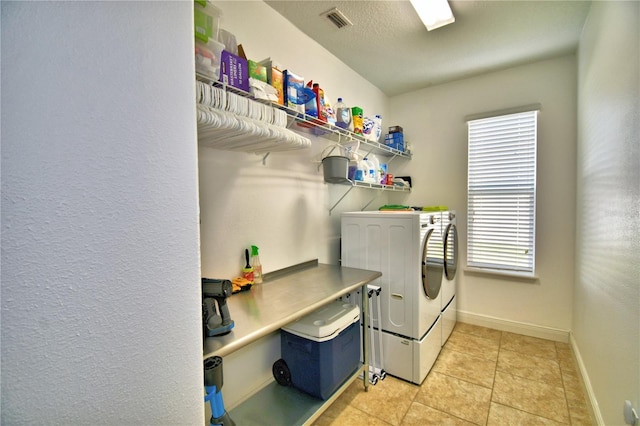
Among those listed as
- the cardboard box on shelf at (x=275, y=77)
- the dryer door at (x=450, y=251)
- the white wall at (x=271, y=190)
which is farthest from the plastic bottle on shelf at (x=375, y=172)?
the cardboard box on shelf at (x=275, y=77)

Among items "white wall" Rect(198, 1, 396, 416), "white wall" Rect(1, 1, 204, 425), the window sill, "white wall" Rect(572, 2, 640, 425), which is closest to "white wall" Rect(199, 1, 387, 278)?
"white wall" Rect(198, 1, 396, 416)

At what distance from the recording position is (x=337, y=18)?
1.99 metres

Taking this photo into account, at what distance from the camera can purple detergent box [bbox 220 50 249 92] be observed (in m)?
1.24

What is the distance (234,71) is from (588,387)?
2.92m

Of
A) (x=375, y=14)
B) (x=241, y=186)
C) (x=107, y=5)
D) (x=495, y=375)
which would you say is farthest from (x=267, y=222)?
(x=495, y=375)

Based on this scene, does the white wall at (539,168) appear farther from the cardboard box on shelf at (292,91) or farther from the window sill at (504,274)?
the cardboard box on shelf at (292,91)

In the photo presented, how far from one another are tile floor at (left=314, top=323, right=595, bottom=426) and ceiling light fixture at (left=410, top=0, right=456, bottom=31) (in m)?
2.71

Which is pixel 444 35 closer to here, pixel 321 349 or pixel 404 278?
pixel 404 278

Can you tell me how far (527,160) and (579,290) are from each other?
1.26 meters

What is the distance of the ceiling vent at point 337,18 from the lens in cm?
192

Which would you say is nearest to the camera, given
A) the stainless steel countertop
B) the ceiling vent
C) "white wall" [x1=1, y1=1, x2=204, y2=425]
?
"white wall" [x1=1, y1=1, x2=204, y2=425]

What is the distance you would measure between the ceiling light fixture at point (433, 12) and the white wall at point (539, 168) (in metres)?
1.21

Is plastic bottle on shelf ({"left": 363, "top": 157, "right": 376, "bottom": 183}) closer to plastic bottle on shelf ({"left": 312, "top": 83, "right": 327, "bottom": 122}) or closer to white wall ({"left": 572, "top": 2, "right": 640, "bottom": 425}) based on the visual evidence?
plastic bottle on shelf ({"left": 312, "top": 83, "right": 327, "bottom": 122})

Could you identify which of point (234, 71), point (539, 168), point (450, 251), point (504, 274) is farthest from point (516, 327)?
point (234, 71)
